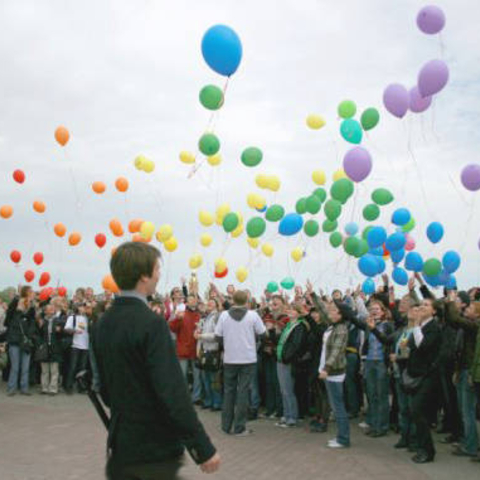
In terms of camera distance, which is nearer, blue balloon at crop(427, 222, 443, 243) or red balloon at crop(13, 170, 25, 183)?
blue balloon at crop(427, 222, 443, 243)

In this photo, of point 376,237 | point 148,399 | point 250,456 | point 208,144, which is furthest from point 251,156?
→ point 148,399

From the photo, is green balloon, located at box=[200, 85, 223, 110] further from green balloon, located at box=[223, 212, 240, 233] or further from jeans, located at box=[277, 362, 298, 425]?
jeans, located at box=[277, 362, 298, 425]

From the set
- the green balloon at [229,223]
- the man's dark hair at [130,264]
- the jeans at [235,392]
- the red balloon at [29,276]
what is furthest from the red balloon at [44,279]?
the man's dark hair at [130,264]

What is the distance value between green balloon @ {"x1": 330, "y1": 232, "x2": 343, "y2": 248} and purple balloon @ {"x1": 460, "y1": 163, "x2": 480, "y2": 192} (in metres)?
3.23

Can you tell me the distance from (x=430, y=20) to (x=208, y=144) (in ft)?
15.1

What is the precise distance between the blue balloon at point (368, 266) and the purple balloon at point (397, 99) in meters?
2.89

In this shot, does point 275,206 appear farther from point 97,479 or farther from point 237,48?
point 97,479

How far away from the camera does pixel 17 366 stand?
38.7 feet

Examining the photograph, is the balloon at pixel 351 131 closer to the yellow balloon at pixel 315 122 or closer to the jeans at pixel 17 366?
the yellow balloon at pixel 315 122

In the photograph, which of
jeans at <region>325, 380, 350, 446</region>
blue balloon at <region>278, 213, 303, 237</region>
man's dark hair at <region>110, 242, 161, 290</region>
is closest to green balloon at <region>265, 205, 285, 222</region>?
blue balloon at <region>278, 213, 303, 237</region>

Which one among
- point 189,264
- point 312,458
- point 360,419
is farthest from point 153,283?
point 189,264

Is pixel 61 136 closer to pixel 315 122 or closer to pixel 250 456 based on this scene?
pixel 315 122

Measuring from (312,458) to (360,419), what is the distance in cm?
302

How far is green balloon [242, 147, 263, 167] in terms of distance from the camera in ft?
41.5
